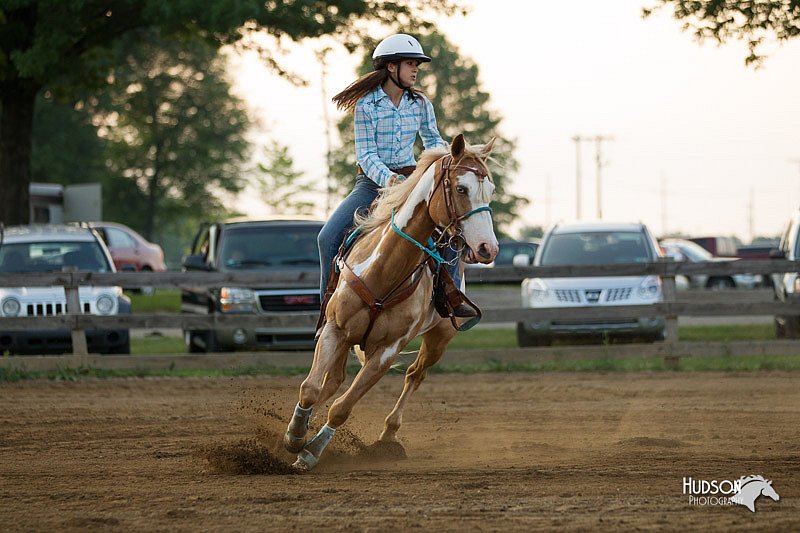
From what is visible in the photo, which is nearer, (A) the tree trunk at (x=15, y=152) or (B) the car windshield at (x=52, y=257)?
(B) the car windshield at (x=52, y=257)

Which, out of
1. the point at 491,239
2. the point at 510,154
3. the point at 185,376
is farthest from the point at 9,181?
the point at 510,154

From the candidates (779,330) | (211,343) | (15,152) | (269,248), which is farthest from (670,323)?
(15,152)

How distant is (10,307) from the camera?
15406 mm

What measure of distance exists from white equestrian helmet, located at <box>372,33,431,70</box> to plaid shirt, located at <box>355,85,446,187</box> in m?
0.21

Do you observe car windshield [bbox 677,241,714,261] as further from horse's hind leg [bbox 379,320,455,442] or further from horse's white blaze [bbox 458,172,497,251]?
horse's white blaze [bbox 458,172,497,251]

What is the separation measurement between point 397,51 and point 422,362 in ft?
8.05

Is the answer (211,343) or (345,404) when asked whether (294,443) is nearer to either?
(345,404)

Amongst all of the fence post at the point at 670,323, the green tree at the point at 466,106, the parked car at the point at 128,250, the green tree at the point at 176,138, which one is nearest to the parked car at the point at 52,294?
the fence post at the point at 670,323

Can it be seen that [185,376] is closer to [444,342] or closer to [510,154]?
[444,342]

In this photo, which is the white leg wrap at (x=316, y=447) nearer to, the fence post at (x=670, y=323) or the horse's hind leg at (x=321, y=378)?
the horse's hind leg at (x=321, y=378)

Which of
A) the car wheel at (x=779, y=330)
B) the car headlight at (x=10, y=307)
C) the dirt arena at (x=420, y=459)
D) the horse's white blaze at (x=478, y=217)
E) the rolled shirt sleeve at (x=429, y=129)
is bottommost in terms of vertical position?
the car wheel at (x=779, y=330)

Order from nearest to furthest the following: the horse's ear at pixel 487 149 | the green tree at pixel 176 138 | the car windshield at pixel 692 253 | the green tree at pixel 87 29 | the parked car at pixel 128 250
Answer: the horse's ear at pixel 487 149
the green tree at pixel 87 29
the parked car at pixel 128 250
the car windshield at pixel 692 253
the green tree at pixel 176 138

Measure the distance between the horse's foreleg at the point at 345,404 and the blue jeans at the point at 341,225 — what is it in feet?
2.74

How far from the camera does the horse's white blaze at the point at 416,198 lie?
23.7 ft
